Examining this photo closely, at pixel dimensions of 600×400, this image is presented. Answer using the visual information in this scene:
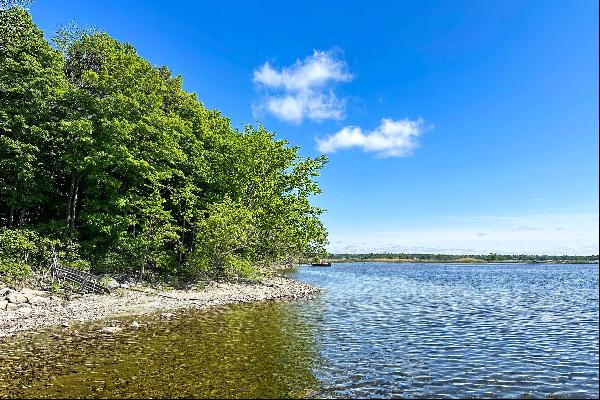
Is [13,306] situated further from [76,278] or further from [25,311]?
[76,278]

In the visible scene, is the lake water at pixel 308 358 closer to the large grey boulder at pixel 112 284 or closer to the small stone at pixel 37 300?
the small stone at pixel 37 300

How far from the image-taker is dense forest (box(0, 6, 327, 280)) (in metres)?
33.5

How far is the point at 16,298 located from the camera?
24703mm

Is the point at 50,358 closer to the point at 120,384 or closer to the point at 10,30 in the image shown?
the point at 120,384

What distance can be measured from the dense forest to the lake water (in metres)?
12.7

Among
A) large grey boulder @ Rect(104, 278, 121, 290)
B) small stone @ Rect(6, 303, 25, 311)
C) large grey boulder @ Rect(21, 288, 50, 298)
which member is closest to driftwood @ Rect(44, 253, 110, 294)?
large grey boulder @ Rect(104, 278, 121, 290)

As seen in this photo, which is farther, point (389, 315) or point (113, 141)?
point (113, 141)

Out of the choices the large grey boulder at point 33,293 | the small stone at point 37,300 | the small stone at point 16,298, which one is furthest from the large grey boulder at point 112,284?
the small stone at point 16,298

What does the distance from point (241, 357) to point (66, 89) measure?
3143 centimetres

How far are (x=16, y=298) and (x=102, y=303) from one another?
4819mm

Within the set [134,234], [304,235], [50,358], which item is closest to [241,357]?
[50,358]

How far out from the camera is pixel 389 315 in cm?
2884

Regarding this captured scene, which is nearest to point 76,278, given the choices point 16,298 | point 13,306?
point 16,298

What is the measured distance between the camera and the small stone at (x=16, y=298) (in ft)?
Answer: 79.8
